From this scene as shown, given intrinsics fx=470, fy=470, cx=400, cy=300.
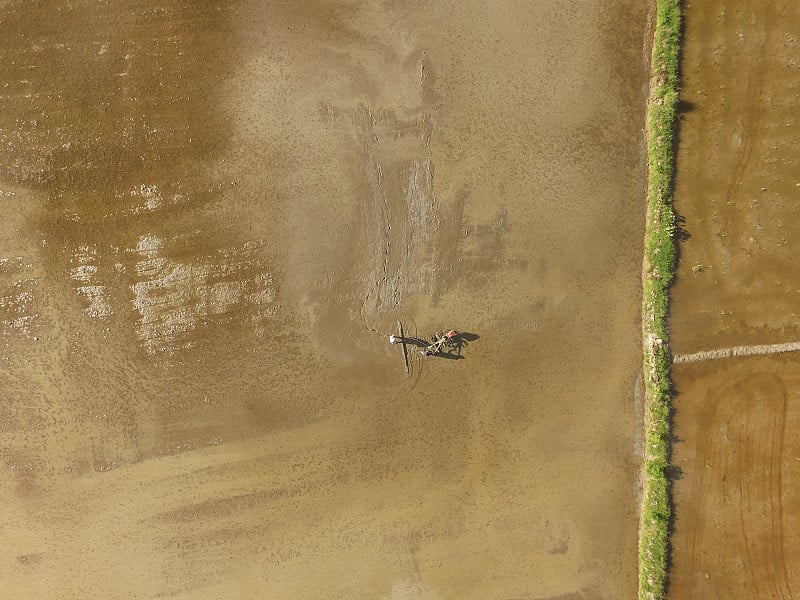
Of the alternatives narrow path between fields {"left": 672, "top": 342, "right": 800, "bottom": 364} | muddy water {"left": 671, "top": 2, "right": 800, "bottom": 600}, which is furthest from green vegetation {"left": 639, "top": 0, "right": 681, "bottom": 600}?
narrow path between fields {"left": 672, "top": 342, "right": 800, "bottom": 364}

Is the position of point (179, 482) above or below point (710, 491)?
above

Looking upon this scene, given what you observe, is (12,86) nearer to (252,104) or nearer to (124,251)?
(124,251)

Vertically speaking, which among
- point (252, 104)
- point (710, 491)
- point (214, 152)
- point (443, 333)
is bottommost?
point (710, 491)

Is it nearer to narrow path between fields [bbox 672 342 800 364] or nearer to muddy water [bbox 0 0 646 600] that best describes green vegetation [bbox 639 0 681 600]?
muddy water [bbox 0 0 646 600]

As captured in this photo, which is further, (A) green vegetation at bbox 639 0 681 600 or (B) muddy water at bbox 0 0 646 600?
(B) muddy water at bbox 0 0 646 600

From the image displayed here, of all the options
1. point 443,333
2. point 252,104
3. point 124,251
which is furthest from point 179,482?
point 252,104
